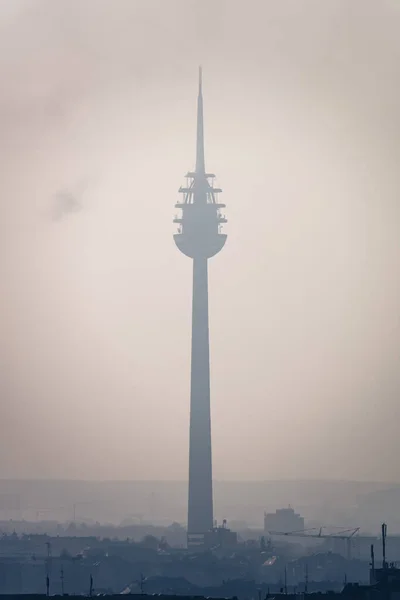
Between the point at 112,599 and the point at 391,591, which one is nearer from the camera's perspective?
the point at 391,591

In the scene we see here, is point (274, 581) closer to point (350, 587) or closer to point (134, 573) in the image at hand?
point (134, 573)

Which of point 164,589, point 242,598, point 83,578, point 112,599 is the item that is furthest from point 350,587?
point 83,578

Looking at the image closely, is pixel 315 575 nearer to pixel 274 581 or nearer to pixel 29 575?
pixel 274 581

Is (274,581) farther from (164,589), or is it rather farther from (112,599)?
(112,599)

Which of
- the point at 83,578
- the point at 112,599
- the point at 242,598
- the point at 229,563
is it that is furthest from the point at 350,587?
the point at 229,563

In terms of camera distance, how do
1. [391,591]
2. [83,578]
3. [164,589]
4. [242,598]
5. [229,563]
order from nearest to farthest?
[391,591] < [242,598] < [164,589] < [83,578] < [229,563]

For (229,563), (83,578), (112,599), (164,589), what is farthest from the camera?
(229,563)

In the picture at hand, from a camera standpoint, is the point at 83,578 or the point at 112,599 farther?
the point at 83,578

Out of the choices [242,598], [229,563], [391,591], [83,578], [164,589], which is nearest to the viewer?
[391,591]
